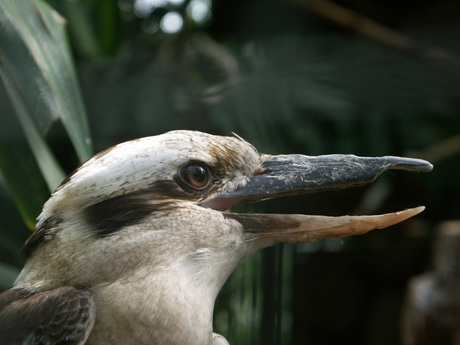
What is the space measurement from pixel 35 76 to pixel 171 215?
331 mm

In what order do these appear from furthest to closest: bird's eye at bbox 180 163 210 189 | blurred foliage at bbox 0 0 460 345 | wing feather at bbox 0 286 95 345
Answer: blurred foliage at bbox 0 0 460 345
bird's eye at bbox 180 163 210 189
wing feather at bbox 0 286 95 345

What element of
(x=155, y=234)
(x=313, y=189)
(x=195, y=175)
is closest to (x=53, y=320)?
(x=155, y=234)

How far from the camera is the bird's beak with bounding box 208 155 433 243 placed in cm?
70

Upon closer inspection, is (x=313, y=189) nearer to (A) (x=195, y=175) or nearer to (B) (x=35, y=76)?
(A) (x=195, y=175)

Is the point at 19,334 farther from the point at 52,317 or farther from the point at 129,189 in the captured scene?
the point at 129,189

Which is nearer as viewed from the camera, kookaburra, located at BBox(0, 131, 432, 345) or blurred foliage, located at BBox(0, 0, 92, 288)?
kookaburra, located at BBox(0, 131, 432, 345)

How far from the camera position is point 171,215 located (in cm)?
69

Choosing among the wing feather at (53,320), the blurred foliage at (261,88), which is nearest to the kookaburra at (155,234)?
→ the wing feather at (53,320)

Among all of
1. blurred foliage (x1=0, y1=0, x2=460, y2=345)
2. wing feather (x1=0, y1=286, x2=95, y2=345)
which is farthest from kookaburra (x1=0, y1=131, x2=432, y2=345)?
blurred foliage (x1=0, y1=0, x2=460, y2=345)

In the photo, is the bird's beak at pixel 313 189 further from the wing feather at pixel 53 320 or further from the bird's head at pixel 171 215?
the wing feather at pixel 53 320

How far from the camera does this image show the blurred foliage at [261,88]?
36.0 inches

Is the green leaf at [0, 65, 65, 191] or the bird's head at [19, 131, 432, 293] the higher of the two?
the green leaf at [0, 65, 65, 191]

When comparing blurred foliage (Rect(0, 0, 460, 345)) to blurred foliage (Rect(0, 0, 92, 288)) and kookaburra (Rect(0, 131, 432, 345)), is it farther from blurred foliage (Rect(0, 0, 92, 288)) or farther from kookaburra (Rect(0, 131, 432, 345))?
kookaburra (Rect(0, 131, 432, 345))

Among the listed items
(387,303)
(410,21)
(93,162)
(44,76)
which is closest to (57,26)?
(44,76)
